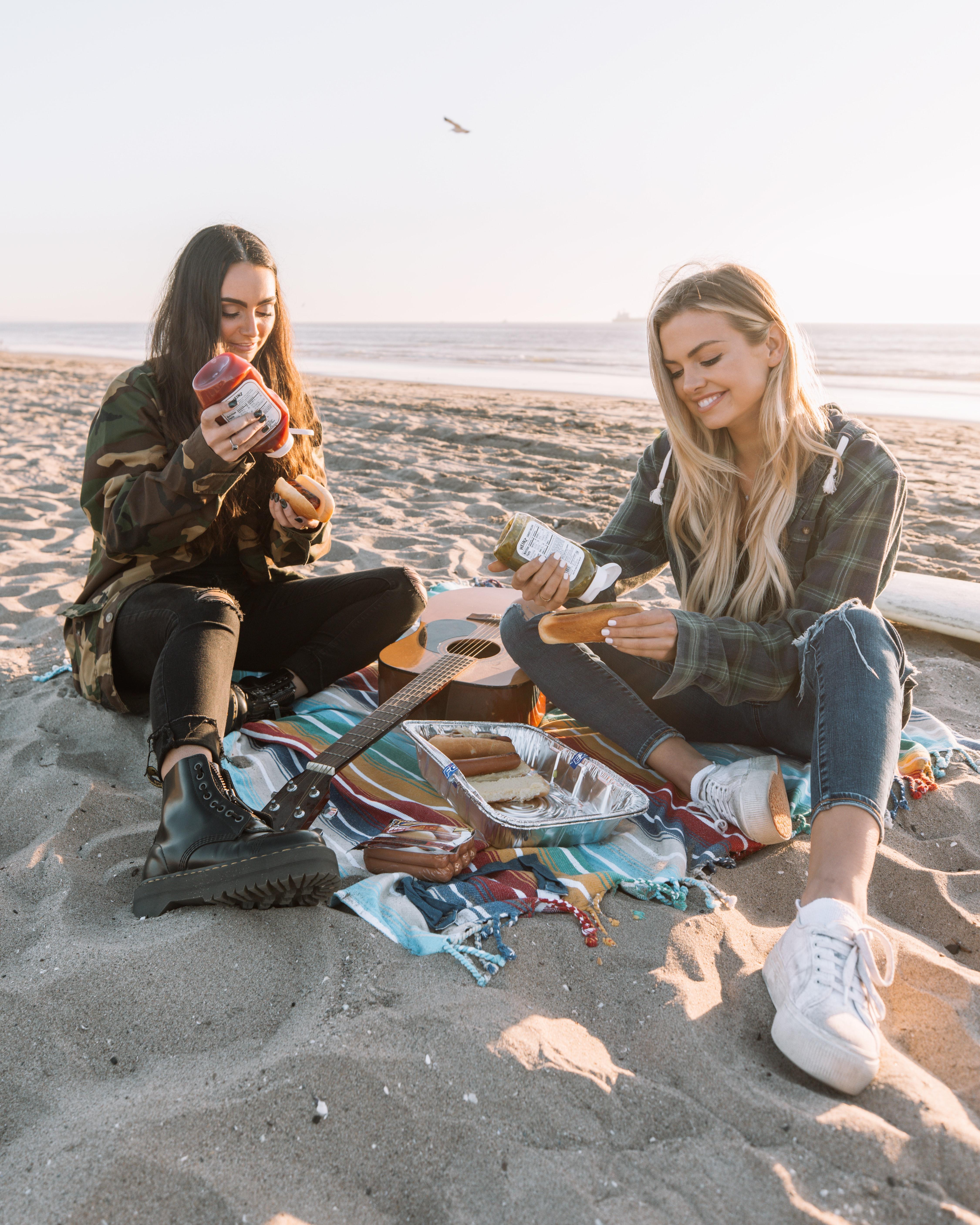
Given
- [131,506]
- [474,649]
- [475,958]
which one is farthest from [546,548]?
[131,506]

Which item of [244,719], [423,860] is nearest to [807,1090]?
[423,860]

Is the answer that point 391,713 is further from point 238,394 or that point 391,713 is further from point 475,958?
point 238,394

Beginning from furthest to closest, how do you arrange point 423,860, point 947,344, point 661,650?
point 947,344 < point 661,650 < point 423,860

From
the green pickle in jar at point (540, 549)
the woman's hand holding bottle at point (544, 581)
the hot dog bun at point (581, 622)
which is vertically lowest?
the hot dog bun at point (581, 622)

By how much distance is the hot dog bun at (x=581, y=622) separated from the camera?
2.25m

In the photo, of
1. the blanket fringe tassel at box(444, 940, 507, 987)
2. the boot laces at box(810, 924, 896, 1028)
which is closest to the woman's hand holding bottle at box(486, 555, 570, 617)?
the blanket fringe tassel at box(444, 940, 507, 987)

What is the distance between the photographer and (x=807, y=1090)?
140 cm

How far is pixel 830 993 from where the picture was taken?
1.48 m

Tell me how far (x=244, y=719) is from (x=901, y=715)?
1.92 meters

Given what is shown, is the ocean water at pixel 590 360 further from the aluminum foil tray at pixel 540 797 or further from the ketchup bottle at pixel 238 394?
the ketchup bottle at pixel 238 394

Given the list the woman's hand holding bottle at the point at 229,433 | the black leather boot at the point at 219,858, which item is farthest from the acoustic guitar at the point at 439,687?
the woman's hand holding bottle at the point at 229,433

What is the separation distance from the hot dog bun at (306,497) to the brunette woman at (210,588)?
1.6 inches

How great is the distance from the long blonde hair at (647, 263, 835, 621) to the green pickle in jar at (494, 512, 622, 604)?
16.6 inches

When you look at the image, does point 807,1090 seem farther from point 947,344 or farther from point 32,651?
point 947,344
